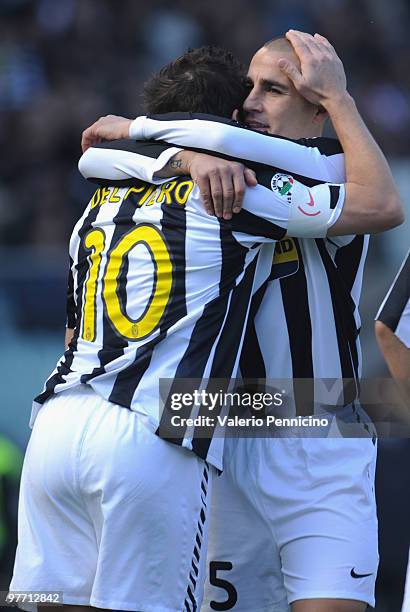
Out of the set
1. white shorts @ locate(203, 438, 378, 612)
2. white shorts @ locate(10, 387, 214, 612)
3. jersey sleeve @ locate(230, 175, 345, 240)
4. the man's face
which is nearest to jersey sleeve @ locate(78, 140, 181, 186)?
jersey sleeve @ locate(230, 175, 345, 240)

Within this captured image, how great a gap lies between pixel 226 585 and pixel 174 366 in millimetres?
900

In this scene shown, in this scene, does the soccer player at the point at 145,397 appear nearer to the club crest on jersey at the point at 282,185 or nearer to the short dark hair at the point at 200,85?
the club crest on jersey at the point at 282,185

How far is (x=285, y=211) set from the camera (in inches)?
150

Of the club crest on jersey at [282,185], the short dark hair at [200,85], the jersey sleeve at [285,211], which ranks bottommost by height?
the jersey sleeve at [285,211]

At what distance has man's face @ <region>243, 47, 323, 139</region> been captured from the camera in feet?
13.9

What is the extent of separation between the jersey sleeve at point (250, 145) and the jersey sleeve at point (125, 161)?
0.05m

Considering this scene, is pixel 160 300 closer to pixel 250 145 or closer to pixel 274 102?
pixel 250 145

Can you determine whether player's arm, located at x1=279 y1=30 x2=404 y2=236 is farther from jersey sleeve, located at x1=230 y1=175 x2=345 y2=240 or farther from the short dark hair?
the short dark hair

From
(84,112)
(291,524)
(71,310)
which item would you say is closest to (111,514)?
(291,524)

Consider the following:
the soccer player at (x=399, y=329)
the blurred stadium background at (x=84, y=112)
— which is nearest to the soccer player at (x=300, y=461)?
the soccer player at (x=399, y=329)

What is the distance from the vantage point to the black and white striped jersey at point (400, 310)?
377 centimetres

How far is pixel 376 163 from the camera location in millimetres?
3891

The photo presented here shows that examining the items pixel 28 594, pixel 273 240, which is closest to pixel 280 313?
pixel 273 240

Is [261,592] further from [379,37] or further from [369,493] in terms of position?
[379,37]
